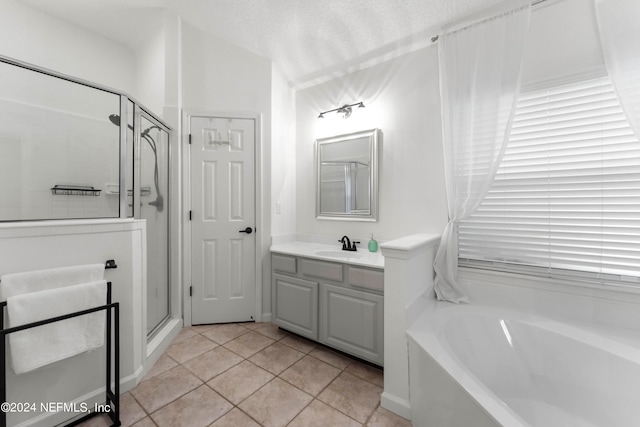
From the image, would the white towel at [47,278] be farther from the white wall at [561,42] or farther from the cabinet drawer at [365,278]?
the white wall at [561,42]

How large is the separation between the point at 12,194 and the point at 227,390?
187 cm

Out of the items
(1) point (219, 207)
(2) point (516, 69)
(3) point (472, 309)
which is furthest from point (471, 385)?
(1) point (219, 207)

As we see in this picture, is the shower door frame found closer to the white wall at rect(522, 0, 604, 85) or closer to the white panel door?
the white panel door

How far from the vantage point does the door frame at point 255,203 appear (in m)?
2.52

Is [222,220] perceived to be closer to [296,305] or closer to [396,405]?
[296,305]

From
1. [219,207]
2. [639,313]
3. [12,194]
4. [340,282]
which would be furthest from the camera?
[219,207]

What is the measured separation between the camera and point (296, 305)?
90.3 inches

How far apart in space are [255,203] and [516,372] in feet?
8.00

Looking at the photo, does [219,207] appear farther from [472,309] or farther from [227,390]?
[472,309]

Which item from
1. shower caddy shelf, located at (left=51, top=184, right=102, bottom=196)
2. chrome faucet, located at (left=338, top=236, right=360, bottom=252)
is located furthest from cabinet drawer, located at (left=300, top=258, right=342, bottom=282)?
shower caddy shelf, located at (left=51, top=184, right=102, bottom=196)

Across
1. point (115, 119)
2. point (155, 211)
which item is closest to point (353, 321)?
point (155, 211)

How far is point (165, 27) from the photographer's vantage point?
7.98 feet

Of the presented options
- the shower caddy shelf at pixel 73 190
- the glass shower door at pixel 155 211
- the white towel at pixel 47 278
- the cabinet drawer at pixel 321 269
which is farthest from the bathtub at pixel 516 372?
the shower caddy shelf at pixel 73 190

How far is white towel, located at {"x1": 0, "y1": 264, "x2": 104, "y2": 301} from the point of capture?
1.19 meters
